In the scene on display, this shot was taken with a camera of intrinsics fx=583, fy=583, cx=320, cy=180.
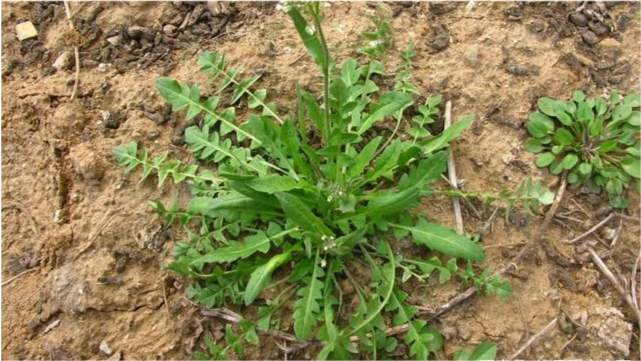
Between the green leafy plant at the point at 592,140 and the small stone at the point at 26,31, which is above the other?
the small stone at the point at 26,31

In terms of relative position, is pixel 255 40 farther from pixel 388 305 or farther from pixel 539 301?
pixel 539 301

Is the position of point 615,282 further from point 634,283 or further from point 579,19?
point 579,19

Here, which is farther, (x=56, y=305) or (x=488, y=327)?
(x=56, y=305)

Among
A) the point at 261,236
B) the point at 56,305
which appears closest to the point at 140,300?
the point at 56,305

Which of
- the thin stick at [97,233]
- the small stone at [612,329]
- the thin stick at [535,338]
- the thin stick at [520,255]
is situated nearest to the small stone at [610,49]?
the thin stick at [520,255]

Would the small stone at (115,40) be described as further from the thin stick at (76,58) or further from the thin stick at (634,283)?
the thin stick at (634,283)

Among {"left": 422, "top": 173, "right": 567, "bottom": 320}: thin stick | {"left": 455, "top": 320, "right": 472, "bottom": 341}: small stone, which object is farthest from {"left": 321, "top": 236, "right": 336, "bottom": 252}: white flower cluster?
{"left": 455, "top": 320, "right": 472, "bottom": 341}: small stone
